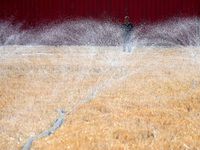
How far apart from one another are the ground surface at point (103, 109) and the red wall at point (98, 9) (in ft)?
25.0

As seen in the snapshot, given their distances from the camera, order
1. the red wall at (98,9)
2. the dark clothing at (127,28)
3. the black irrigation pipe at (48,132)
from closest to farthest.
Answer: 1. the black irrigation pipe at (48,132)
2. the dark clothing at (127,28)
3. the red wall at (98,9)

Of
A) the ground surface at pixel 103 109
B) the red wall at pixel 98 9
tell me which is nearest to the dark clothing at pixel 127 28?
the red wall at pixel 98 9

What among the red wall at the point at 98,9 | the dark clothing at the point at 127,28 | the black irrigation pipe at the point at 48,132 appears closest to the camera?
the black irrigation pipe at the point at 48,132

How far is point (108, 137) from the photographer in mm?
2389

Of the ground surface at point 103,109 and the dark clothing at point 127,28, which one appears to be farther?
the dark clothing at point 127,28

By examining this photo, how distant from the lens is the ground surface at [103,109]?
2344 mm

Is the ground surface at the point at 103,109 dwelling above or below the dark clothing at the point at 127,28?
above

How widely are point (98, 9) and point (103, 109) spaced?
9.94 metres

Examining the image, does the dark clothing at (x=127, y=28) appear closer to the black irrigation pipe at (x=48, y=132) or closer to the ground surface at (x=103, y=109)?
the ground surface at (x=103, y=109)

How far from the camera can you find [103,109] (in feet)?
10.6

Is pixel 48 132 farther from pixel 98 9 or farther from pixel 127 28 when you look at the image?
pixel 98 9

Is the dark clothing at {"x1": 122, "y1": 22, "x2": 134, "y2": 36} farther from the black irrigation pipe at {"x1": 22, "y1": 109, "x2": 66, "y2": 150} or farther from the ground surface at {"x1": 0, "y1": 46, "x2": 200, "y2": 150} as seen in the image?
the black irrigation pipe at {"x1": 22, "y1": 109, "x2": 66, "y2": 150}

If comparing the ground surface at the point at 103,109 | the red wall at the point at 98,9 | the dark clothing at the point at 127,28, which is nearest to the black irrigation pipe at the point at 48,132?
the ground surface at the point at 103,109

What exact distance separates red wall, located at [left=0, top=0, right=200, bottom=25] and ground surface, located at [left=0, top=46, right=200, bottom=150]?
7.62 m
